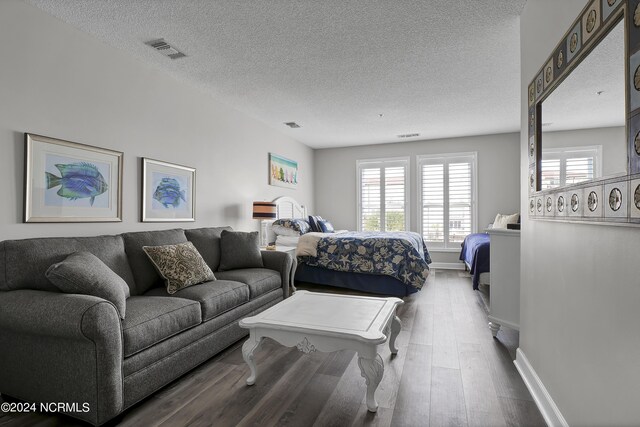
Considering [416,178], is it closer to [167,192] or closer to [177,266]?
[167,192]

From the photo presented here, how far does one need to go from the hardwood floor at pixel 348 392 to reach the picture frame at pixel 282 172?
3.22m

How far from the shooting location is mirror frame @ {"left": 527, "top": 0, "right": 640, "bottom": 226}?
41.5 inches

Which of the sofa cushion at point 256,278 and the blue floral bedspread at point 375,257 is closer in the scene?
the sofa cushion at point 256,278

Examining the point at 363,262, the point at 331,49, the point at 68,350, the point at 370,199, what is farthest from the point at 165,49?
the point at 370,199

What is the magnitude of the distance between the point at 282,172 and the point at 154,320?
407 centimetres

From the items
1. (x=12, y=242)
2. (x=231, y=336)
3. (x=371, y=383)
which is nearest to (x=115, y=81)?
(x=12, y=242)

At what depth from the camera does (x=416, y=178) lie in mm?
6605

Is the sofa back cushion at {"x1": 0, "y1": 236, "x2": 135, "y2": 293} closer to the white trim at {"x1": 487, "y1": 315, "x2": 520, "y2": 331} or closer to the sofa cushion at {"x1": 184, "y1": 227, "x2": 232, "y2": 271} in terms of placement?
the sofa cushion at {"x1": 184, "y1": 227, "x2": 232, "y2": 271}

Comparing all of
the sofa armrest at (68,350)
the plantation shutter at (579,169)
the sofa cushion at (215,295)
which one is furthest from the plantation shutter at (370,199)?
the sofa armrest at (68,350)

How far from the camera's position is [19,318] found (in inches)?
66.6

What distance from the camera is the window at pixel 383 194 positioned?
6.71 meters

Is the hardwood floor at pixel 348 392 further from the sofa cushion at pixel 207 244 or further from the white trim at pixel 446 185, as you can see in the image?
the white trim at pixel 446 185

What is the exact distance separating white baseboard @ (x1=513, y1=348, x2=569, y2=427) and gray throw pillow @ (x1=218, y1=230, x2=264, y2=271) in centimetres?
242

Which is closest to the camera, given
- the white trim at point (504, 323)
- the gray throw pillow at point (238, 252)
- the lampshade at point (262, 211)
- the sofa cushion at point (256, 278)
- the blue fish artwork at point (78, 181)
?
the blue fish artwork at point (78, 181)
